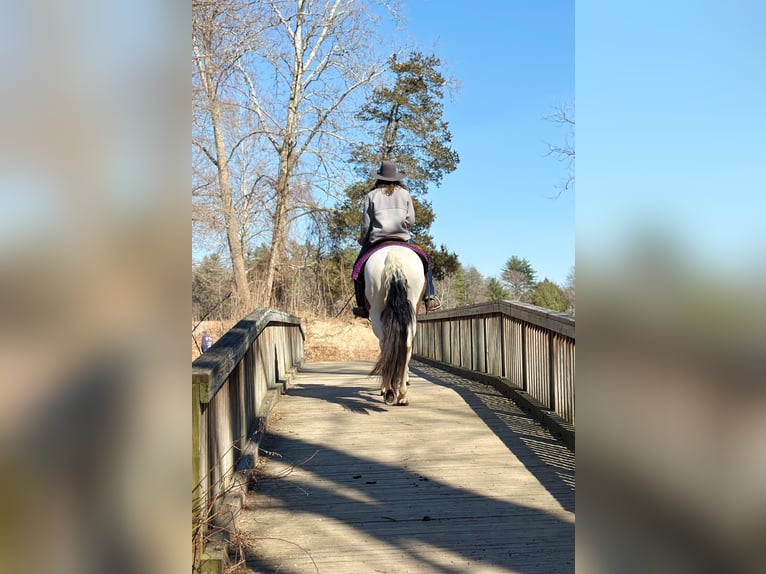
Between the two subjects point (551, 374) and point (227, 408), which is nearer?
point (227, 408)

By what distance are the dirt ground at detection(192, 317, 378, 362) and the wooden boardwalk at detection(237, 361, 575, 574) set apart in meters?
15.9

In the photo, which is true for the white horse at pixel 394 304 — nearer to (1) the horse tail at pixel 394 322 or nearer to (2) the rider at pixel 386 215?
(1) the horse tail at pixel 394 322

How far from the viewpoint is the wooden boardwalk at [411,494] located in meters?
2.83

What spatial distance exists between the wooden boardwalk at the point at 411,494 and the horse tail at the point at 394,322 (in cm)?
42

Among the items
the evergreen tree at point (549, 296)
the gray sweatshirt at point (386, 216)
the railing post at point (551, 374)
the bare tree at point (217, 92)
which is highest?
the bare tree at point (217, 92)

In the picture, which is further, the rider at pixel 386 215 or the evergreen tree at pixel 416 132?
the evergreen tree at pixel 416 132

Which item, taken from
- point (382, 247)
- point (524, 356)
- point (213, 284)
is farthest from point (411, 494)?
point (213, 284)

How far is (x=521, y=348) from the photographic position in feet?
20.4

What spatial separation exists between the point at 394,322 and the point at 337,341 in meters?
17.3

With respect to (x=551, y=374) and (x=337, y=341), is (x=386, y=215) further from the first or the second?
A: (x=337, y=341)

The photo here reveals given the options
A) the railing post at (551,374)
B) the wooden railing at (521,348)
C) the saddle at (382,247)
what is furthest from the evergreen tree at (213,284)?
the railing post at (551,374)

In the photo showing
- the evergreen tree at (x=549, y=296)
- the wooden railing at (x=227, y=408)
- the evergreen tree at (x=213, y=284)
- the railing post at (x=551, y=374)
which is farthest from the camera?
the evergreen tree at (x=549, y=296)
